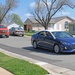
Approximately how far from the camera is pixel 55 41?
14.6 meters

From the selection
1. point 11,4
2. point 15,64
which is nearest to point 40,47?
point 15,64

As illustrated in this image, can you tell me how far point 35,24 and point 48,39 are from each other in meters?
67.7

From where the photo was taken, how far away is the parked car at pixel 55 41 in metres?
13.9

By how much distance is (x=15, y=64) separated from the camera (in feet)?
33.2

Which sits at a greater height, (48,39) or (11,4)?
(11,4)

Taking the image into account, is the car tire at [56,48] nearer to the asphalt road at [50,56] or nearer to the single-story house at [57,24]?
the asphalt road at [50,56]

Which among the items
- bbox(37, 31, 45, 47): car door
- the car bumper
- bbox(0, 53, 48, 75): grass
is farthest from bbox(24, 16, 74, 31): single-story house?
bbox(0, 53, 48, 75): grass

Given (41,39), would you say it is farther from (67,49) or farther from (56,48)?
(67,49)

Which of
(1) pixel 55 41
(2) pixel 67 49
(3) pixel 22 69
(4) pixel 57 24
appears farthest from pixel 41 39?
(4) pixel 57 24

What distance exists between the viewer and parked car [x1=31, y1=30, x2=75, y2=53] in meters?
13.9

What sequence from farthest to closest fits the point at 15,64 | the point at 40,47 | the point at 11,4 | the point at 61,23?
the point at 61,23 < the point at 11,4 < the point at 40,47 < the point at 15,64

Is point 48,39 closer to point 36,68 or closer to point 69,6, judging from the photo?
point 36,68

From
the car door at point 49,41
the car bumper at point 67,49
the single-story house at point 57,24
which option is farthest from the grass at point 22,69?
the single-story house at point 57,24

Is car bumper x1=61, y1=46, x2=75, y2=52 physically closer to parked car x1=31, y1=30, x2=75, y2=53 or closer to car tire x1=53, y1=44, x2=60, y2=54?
parked car x1=31, y1=30, x2=75, y2=53
